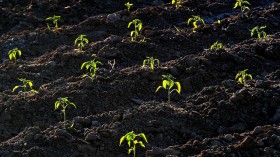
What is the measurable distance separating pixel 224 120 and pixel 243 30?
2603mm

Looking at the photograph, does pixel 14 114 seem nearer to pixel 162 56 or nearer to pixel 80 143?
pixel 80 143

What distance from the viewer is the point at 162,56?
6883mm

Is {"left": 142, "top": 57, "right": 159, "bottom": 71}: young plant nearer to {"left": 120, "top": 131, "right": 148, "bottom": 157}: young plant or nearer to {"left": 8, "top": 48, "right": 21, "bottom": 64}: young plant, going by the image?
{"left": 120, "top": 131, "right": 148, "bottom": 157}: young plant

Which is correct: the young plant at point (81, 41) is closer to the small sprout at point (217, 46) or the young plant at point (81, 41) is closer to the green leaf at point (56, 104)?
the green leaf at point (56, 104)

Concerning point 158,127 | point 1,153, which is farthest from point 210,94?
point 1,153

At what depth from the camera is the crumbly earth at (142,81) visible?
4.93 meters

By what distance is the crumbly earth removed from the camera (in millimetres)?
4926

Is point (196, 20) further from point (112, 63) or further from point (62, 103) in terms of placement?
point (62, 103)

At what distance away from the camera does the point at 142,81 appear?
20.1ft

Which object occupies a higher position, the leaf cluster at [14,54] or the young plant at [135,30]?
the young plant at [135,30]

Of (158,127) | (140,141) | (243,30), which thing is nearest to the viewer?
(140,141)

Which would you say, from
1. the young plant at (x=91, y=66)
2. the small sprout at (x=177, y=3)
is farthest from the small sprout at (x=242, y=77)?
the small sprout at (x=177, y=3)

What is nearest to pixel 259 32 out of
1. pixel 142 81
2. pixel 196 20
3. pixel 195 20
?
pixel 196 20

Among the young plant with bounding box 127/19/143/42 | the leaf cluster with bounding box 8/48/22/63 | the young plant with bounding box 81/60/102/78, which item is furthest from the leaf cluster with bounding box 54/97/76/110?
the young plant with bounding box 127/19/143/42
